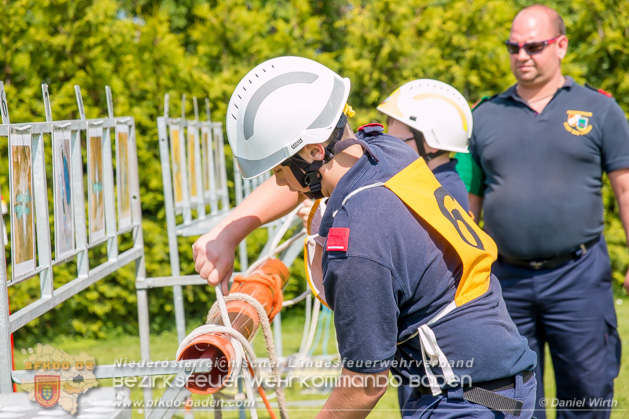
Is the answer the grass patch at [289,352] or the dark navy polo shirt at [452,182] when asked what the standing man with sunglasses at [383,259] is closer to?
the dark navy polo shirt at [452,182]

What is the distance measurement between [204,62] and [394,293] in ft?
19.8

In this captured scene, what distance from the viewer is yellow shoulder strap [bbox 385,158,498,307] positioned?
5.83ft

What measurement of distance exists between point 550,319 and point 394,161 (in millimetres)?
2307

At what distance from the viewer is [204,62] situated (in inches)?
288

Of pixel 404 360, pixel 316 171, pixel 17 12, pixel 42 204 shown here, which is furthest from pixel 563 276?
Answer: pixel 17 12

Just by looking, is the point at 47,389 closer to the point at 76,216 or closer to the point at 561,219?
the point at 76,216

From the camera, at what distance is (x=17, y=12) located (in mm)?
6285

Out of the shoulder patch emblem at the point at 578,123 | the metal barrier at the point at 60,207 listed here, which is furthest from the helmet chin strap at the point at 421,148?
the metal barrier at the point at 60,207

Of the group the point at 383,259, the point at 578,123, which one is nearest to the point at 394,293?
the point at 383,259

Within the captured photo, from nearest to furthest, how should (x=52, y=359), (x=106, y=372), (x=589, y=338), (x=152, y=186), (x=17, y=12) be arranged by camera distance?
(x=106, y=372) → (x=52, y=359) → (x=589, y=338) → (x=17, y=12) → (x=152, y=186)

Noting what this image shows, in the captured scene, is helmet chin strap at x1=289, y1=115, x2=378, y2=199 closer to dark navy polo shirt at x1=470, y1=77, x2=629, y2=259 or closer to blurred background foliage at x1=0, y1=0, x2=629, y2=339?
dark navy polo shirt at x1=470, y1=77, x2=629, y2=259

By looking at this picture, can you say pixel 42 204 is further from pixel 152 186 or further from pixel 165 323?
pixel 165 323

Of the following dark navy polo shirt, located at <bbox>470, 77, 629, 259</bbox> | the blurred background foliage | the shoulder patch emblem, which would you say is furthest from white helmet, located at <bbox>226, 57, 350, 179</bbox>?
the blurred background foliage

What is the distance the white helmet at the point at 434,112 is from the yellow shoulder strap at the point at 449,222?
157 centimetres
